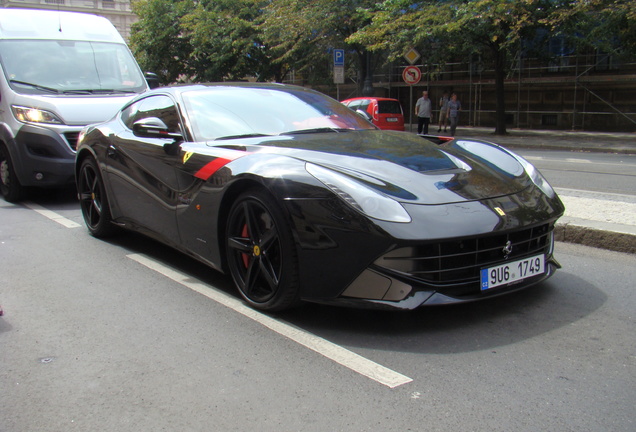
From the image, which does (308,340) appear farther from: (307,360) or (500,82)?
(500,82)

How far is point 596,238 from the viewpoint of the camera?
5336 millimetres

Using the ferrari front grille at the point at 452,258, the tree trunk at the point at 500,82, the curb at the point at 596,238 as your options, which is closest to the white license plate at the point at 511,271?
the ferrari front grille at the point at 452,258

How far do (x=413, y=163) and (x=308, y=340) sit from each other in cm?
124

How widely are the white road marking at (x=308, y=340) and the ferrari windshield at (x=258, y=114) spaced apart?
105cm

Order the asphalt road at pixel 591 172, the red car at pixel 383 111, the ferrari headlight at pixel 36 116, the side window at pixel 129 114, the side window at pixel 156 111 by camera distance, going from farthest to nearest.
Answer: the red car at pixel 383 111
the asphalt road at pixel 591 172
the ferrari headlight at pixel 36 116
the side window at pixel 129 114
the side window at pixel 156 111

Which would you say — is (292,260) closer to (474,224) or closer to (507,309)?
(474,224)

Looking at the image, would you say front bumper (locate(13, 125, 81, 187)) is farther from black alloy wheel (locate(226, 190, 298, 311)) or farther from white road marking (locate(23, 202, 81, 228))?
black alloy wheel (locate(226, 190, 298, 311))

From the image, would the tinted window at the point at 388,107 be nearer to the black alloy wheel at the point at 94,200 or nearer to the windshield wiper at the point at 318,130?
the black alloy wheel at the point at 94,200

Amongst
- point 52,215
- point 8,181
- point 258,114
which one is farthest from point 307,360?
point 8,181

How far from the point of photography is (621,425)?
8.32 feet

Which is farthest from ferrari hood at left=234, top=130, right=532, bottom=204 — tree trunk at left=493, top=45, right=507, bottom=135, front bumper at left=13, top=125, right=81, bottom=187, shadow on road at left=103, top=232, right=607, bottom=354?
tree trunk at left=493, top=45, right=507, bottom=135

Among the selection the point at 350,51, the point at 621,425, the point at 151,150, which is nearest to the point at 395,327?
the point at 621,425

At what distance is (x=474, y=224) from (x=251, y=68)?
31.1 meters

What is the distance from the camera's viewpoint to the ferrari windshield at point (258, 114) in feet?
15.1
